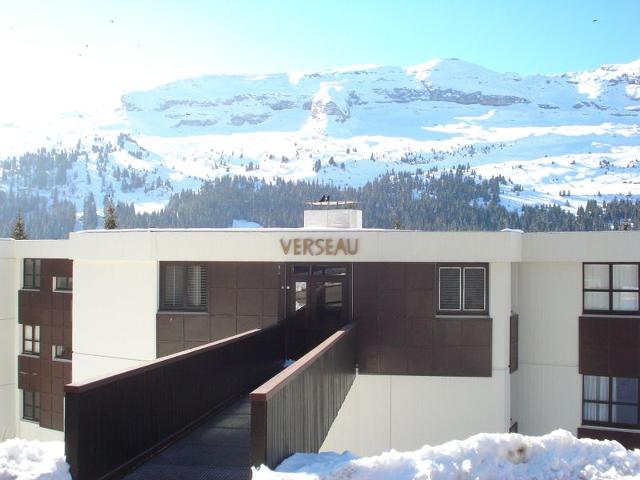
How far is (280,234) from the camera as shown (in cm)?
1694

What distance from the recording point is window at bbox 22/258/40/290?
85.8 feet

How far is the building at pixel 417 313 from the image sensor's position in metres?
16.9

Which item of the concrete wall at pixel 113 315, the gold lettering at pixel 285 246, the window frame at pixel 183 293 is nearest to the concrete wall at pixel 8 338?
the concrete wall at pixel 113 315

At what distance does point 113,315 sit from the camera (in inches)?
734

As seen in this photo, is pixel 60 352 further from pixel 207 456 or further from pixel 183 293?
pixel 207 456

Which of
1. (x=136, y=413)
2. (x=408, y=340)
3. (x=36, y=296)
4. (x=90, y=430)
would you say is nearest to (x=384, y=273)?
(x=408, y=340)

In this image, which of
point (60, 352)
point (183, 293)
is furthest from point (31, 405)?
point (183, 293)

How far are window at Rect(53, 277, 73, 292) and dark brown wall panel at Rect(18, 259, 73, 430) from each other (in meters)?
0.15

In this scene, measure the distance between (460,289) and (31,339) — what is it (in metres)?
17.0

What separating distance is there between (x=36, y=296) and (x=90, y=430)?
19.8m

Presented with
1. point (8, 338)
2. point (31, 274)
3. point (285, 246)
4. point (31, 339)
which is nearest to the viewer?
point (285, 246)

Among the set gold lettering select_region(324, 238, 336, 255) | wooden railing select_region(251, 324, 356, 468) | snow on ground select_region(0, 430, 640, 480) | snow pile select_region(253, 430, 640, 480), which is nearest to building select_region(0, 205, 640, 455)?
gold lettering select_region(324, 238, 336, 255)

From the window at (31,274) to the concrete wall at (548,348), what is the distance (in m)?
17.2

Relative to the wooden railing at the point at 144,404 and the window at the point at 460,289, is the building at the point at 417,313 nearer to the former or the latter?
the window at the point at 460,289
